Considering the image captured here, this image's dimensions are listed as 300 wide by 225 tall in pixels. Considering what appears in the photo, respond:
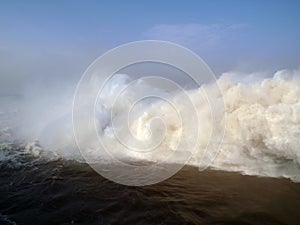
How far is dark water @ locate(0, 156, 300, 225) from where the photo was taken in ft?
19.7

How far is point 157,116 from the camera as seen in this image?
39.6 ft

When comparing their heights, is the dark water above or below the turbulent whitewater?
below

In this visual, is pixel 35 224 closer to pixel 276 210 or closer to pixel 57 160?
pixel 57 160

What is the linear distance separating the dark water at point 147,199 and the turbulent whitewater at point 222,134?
0.95 meters

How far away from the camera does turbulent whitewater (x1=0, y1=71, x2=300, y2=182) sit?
28.2ft

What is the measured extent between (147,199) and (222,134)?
457cm

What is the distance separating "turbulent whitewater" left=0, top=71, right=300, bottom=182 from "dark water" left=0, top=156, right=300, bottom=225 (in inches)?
37.4

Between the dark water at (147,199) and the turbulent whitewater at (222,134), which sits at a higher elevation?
the turbulent whitewater at (222,134)

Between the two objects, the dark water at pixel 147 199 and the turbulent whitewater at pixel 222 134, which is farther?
the turbulent whitewater at pixel 222 134

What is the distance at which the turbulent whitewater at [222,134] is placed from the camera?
859 cm

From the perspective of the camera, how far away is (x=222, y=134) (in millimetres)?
10078

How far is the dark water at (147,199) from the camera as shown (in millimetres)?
5996

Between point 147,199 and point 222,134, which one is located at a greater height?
point 222,134

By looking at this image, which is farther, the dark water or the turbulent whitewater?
the turbulent whitewater
